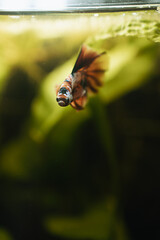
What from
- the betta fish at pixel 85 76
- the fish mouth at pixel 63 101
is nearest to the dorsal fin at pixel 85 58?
the betta fish at pixel 85 76

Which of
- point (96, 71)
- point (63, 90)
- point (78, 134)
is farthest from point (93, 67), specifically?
point (78, 134)

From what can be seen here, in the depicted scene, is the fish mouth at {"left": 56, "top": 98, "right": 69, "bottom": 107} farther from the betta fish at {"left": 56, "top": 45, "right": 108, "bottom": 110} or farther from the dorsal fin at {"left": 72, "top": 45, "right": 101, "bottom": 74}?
the dorsal fin at {"left": 72, "top": 45, "right": 101, "bottom": 74}

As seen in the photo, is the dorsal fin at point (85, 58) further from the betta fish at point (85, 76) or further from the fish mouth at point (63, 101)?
the fish mouth at point (63, 101)

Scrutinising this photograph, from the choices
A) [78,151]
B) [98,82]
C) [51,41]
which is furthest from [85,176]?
[51,41]

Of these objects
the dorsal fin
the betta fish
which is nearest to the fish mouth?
the betta fish

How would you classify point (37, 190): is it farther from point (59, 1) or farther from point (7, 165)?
point (59, 1)
